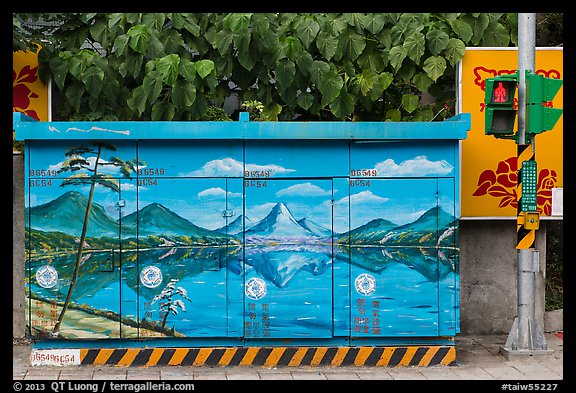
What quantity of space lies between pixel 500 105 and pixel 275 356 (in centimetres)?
416

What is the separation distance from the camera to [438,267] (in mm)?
10672

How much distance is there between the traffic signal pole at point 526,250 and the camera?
36.4 feet

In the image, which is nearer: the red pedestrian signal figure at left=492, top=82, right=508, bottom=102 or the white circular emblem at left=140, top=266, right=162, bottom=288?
the white circular emblem at left=140, top=266, right=162, bottom=288

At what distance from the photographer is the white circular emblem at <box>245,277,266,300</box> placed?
34.7 feet

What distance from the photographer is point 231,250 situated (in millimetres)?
10570

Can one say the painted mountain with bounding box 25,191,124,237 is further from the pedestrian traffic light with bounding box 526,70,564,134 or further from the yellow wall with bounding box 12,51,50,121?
the pedestrian traffic light with bounding box 526,70,564,134

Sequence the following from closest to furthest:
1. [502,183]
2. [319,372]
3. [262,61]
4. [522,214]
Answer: [319,372], [522,214], [502,183], [262,61]

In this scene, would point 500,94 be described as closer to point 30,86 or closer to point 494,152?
point 494,152

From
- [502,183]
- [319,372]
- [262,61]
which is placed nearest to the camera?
[319,372]

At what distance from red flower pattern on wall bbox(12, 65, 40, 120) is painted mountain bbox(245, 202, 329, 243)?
400 centimetres

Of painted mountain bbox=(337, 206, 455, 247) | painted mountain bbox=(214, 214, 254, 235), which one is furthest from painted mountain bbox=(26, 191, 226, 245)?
painted mountain bbox=(337, 206, 455, 247)

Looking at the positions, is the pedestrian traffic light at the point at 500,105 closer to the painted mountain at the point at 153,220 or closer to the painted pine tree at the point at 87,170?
the painted mountain at the point at 153,220

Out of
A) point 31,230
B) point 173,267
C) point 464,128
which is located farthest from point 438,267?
point 31,230

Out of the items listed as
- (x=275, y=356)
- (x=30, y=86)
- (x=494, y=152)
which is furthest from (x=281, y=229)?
(x=30, y=86)
